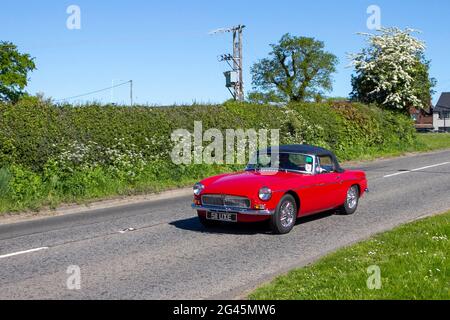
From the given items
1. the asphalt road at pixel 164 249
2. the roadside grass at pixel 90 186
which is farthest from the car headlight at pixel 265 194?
the roadside grass at pixel 90 186

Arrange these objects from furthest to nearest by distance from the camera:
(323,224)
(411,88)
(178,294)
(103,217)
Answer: (411,88) → (103,217) → (323,224) → (178,294)

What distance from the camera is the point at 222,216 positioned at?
31.8 feet

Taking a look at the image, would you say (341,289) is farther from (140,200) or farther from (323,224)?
(140,200)

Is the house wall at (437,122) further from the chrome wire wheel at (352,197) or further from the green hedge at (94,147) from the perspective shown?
the chrome wire wheel at (352,197)

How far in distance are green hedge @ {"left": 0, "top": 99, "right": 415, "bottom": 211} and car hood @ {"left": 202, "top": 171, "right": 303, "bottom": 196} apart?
5608 mm

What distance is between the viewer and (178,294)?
639 centimetres

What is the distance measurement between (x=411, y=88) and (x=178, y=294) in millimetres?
29160

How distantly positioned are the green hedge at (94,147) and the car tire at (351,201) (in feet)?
21.8

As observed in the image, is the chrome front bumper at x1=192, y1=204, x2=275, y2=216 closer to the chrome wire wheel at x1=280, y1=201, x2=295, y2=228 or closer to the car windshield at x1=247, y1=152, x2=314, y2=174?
the chrome wire wheel at x1=280, y1=201, x2=295, y2=228

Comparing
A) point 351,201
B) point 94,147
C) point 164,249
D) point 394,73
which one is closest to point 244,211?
point 164,249

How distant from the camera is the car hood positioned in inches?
376

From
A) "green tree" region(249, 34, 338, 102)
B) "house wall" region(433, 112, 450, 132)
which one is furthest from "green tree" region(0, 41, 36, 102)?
"house wall" region(433, 112, 450, 132)

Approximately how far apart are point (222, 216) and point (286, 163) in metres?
1.93
